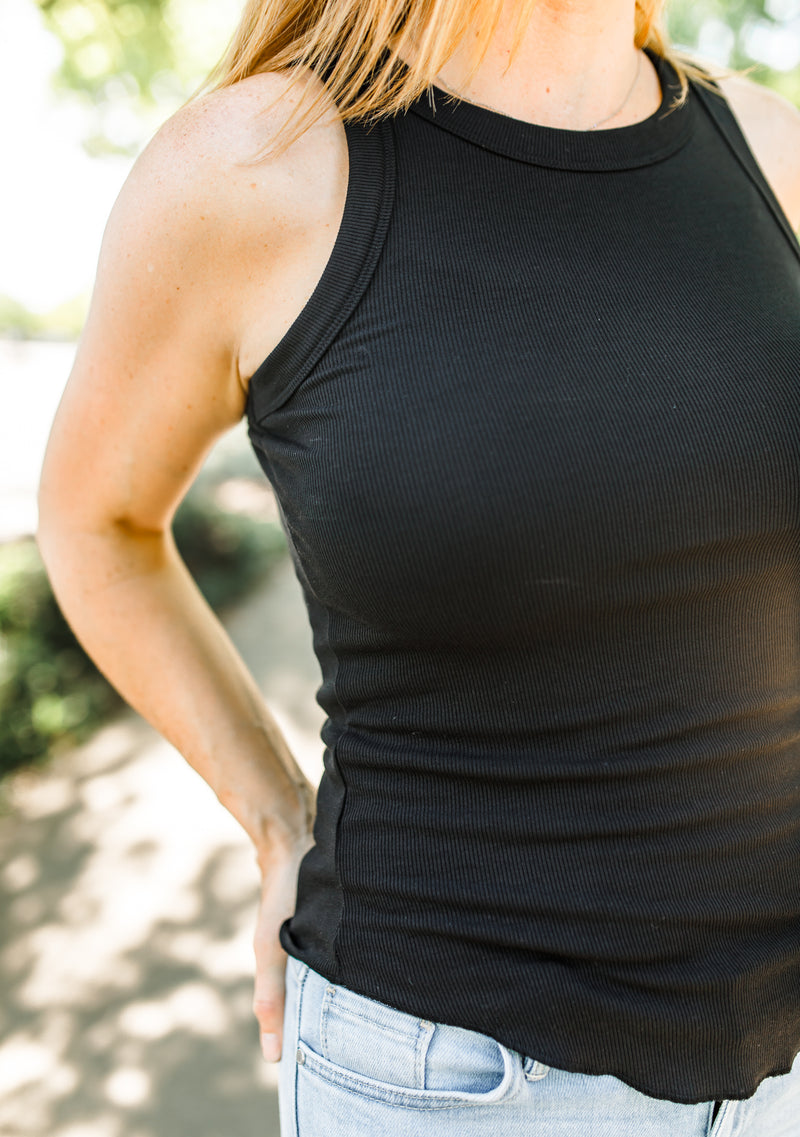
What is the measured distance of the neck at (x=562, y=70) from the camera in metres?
1.23

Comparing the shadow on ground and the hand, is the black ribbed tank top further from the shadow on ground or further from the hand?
the shadow on ground

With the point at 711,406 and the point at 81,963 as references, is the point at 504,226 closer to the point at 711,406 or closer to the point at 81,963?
the point at 711,406

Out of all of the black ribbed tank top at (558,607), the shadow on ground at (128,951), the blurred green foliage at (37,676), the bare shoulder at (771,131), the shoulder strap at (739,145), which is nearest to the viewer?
the black ribbed tank top at (558,607)

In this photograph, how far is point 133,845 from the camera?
450cm

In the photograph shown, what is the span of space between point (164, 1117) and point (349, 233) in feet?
10.2

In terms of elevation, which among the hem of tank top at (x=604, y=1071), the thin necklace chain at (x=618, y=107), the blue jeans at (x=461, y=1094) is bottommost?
the blue jeans at (x=461, y=1094)

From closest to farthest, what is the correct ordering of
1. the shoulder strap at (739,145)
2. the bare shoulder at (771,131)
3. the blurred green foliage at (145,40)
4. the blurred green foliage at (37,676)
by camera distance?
the shoulder strap at (739,145)
the bare shoulder at (771,131)
the blurred green foliage at (37,676)
the blurred green foliage at (145,40)

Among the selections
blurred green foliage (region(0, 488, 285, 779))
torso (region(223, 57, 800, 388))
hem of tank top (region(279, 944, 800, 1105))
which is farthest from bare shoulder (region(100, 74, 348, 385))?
blurred green foliage (region(0, 488, 285, 779))

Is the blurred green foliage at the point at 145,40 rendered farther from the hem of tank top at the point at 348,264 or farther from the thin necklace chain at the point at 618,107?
the hem of tank top at the point at 348,264

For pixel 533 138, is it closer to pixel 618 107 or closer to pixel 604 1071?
pixel 618 107

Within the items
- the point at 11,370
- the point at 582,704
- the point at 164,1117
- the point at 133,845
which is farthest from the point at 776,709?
the point at 11,370

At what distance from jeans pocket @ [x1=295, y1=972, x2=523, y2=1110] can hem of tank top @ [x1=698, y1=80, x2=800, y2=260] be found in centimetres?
107

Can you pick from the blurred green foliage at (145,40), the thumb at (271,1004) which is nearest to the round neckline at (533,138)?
the thumb at (271,1004)

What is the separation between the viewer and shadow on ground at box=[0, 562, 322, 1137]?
3270 millimetres
